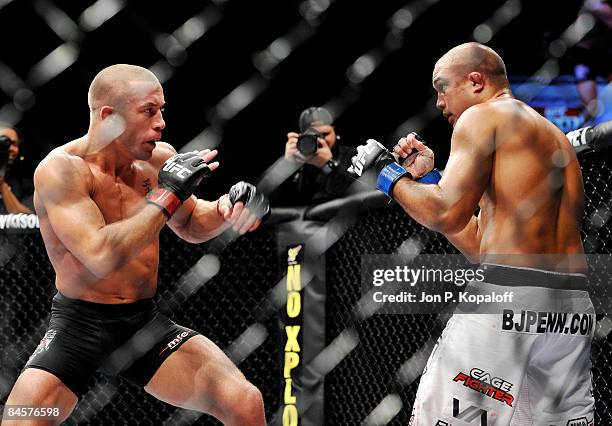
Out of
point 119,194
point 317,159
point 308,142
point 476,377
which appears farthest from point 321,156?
point 476,377

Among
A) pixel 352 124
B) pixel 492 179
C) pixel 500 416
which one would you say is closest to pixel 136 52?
pixel 352 124

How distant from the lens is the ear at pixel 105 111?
7.32ft

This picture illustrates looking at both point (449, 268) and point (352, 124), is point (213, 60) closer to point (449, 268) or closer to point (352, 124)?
point (352, 124)

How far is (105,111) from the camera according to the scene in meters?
2.23

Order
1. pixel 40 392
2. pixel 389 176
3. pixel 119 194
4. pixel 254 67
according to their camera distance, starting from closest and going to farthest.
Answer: pixel 389 176 < pixel 40 392 < pixel 119 194 < pixel 254 67

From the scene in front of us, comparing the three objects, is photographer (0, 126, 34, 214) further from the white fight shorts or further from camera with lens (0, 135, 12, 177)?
the white fight shorts

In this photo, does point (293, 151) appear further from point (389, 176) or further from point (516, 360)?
point (516, 360)

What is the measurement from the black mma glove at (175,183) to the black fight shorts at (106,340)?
1.14ft

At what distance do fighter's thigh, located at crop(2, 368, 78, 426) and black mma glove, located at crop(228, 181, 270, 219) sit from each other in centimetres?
67

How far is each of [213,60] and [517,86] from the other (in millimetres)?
1648

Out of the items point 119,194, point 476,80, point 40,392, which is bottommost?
point 40,392

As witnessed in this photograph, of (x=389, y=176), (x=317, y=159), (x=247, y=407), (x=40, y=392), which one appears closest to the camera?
(x=389, y=176)

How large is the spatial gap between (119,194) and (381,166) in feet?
2.49

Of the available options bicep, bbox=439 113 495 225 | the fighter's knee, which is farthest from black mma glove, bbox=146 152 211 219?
bicep, bbox=439 113 495 225
